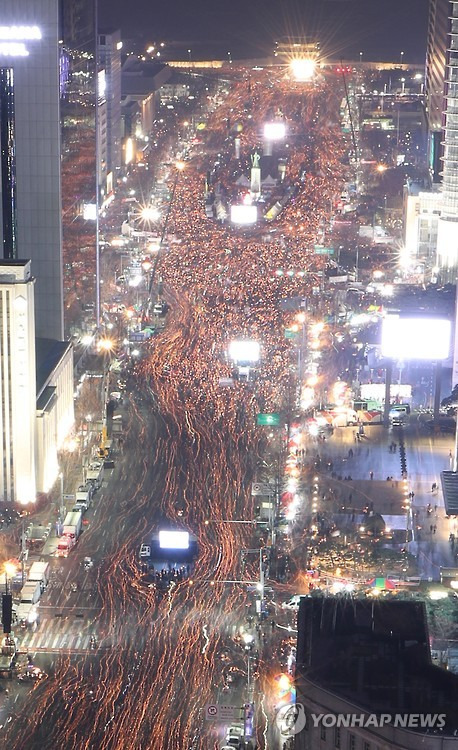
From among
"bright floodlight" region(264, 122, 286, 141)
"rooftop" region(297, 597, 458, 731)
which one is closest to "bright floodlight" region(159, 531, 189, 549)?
"rooftop" region(297, 597, 458, 731)

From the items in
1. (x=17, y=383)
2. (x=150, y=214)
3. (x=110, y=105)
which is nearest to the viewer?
(x=17, y=383)

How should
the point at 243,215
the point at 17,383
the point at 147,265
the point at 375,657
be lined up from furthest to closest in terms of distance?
the point at 243,215
the point at 147,265
the point at 17,383
the point at 375,657

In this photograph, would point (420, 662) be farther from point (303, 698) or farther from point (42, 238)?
point (42, 238)

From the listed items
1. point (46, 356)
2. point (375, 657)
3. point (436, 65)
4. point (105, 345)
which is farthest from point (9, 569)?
point (436, 65)

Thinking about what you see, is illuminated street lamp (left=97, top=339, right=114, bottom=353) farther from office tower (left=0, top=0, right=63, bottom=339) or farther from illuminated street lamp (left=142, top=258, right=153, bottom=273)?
illuminated street lamp (left=142, top=258, right=153, bottom=273)

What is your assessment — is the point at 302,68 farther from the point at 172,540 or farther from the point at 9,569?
the point at 9,569

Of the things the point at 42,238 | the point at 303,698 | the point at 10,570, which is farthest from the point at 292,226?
the point at 303,698

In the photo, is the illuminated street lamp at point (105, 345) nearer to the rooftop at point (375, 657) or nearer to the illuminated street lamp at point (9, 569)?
the illuminated street lamp at point (9, 569)
